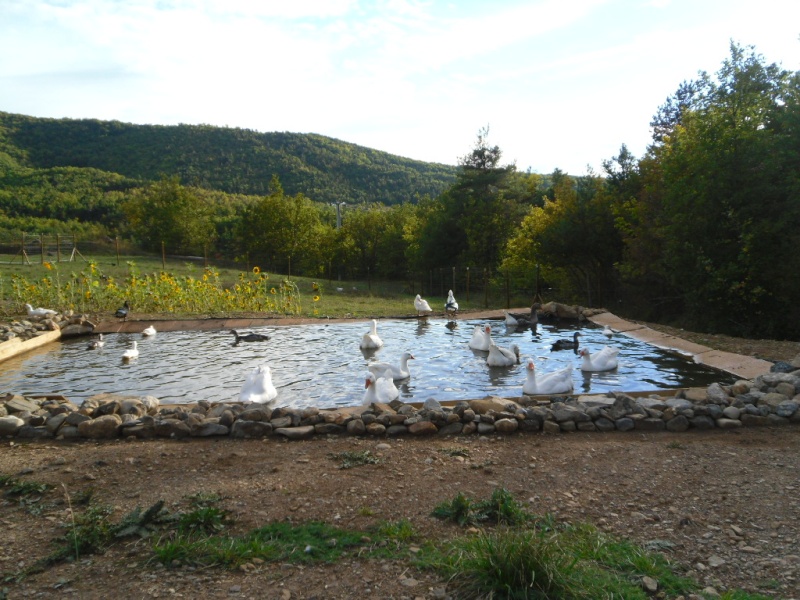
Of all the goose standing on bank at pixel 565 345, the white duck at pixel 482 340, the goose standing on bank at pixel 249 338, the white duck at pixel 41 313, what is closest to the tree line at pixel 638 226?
the goose standing on bank at pixel 565 345

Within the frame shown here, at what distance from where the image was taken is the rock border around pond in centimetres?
595

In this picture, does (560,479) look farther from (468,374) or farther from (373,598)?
(468,374)

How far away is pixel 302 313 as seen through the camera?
16.6m

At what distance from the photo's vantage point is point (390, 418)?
6090mm

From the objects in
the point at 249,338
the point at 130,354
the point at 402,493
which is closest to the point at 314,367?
the point at 249,338

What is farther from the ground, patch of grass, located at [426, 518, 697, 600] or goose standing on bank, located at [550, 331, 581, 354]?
patch of grass, located at [426, 518, 697, 600]

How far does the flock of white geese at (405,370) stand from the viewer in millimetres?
7525

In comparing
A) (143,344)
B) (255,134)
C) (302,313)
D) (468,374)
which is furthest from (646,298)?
(255,134)

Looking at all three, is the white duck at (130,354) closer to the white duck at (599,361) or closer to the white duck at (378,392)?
the white duck at (378,392)

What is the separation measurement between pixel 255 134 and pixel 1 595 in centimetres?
8319

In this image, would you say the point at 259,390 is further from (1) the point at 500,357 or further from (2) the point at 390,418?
(1) the point at 500,357

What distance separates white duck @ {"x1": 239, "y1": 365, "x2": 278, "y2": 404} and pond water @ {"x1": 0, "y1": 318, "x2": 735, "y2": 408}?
8.0 inches

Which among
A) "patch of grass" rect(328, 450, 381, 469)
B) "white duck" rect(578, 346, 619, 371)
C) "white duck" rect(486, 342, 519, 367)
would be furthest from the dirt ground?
"white duck" rect(486, 342, 519, 367)

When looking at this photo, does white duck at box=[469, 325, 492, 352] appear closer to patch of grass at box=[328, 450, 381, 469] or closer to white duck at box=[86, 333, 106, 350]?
patch of grass at box=[328, 450, 381, 469]
